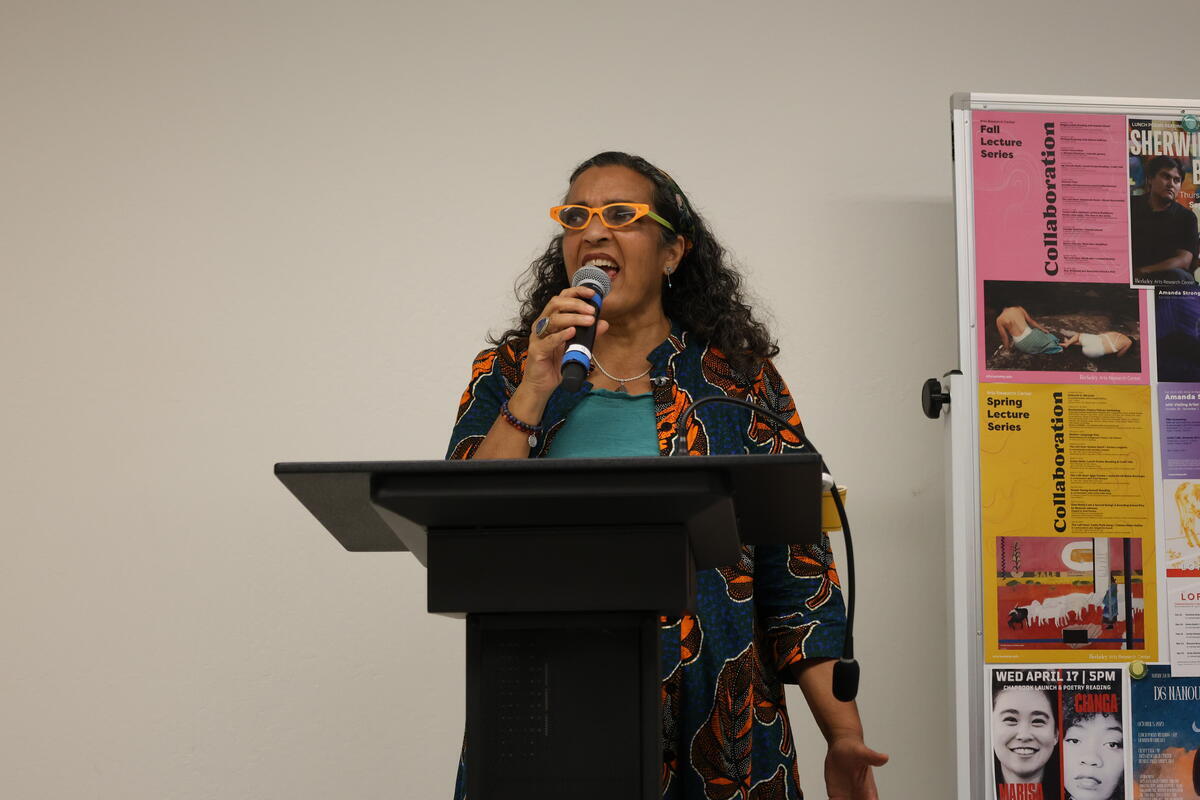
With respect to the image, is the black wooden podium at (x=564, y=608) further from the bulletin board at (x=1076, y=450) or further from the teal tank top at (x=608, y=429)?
the bulletin board at (x=1076, y=450)

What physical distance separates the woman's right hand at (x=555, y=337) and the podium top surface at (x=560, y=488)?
432 millimetres

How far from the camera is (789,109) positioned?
3.32 m

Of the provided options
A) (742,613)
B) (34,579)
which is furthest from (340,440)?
(742,613)

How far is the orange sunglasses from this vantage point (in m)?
2.01

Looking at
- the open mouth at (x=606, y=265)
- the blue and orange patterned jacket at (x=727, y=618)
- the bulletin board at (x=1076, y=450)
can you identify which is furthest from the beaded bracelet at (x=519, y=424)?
the bulletin board at (x=1076, y=450)

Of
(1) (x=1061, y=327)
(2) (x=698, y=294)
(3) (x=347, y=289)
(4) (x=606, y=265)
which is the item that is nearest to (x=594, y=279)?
(4) (x=606, y=265)

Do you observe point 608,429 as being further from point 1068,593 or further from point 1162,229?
point 1162,229

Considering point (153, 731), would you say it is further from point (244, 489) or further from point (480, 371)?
point (480, 371)

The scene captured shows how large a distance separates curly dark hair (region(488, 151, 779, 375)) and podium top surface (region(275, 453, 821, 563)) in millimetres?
807

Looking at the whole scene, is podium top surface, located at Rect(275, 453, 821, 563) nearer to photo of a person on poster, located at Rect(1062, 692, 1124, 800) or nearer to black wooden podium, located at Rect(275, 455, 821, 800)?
black wooden podium, located at Rect(275, 455, 821, 800)

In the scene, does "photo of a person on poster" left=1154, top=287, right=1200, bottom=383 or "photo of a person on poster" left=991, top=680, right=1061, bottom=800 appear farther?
"photo of a person on poster" left=1154, top=287, right=1200, bottom=383

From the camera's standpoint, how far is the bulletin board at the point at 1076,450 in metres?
2.62

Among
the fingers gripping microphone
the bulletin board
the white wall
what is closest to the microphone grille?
the fingers gripping microphone

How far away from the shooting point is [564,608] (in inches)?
48.4
